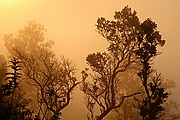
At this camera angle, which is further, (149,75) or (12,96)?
(149,75)

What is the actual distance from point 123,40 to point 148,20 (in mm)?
4961

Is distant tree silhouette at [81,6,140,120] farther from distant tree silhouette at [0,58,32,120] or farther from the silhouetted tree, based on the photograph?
distant tree silhouette at [0,58,32,120]

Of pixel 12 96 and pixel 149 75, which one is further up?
pixel 149 75

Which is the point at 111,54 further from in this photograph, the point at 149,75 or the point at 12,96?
the point at 12,96

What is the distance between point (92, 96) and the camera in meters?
24.6

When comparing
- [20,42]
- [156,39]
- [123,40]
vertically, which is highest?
[20,42]

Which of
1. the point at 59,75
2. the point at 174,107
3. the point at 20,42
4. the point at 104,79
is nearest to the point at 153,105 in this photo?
the point at 104,79

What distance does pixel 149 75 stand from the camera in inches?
726

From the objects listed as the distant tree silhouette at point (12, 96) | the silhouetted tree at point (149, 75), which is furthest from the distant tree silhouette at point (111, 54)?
the distant tree silhouette at point (12, 96)

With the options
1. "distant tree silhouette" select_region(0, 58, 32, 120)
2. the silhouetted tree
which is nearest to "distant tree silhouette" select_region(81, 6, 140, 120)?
the silhouetted tree

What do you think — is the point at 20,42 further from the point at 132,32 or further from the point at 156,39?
the point at 156,39

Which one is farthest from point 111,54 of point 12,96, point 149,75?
point 12,96

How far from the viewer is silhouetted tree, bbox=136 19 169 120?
17312 millimetres

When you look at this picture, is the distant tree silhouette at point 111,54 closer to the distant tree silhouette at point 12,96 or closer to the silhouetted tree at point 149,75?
the silhouetted tree at point 149,75
